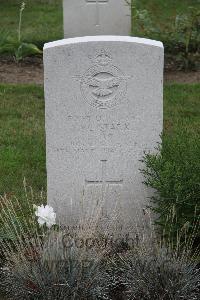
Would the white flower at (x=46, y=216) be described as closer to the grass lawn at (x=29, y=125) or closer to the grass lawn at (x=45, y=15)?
the grass lawn at (x=29, y=125)

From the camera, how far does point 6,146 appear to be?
7.49 meters

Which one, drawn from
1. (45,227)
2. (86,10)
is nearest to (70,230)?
(45,227)

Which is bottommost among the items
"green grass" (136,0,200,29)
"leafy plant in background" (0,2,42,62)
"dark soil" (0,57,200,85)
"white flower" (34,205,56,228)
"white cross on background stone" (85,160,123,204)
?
"green grass" (136,0,200,29)

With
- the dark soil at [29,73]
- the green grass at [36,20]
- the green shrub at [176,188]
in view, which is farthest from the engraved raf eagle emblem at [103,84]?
the green grass at [36,20]

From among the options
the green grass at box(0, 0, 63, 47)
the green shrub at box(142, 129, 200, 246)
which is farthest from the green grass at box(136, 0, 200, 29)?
the green shrub at box(142, 129, 200, 246)

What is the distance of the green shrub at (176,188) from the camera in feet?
16.5

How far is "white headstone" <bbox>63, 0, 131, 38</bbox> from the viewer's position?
1083cm

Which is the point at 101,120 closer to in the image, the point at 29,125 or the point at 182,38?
the point at 29,125

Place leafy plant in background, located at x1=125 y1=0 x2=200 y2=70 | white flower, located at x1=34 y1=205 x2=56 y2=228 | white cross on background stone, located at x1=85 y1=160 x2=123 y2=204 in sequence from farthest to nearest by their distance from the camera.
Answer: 1. leafy plant in background, located at x1=125 y1=0 x2=200 y2=70
2. white cross on background stone, located at x1=85 y1=160 x2=123 y2=204
3. white flower, located at x1=34 y1=205 x2=56 y2=228

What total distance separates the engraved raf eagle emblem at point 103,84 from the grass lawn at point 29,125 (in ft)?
2.59

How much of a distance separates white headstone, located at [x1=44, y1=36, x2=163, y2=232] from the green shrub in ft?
0.73

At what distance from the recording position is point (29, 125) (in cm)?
805

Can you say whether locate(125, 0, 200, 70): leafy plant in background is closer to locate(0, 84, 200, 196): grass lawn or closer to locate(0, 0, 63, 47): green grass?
locate(0, 84, 200, 196): grass lawn

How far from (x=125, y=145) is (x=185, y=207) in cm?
59
